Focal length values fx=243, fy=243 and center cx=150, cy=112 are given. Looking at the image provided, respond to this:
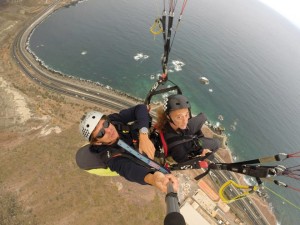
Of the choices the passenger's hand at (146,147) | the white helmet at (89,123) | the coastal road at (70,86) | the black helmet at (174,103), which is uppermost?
the black helmet at (174,103)

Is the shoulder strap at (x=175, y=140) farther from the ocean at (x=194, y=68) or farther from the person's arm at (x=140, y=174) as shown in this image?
the ocean at (x=194, y=68)

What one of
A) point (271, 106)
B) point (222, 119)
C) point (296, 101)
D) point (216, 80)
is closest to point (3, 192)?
point (222, 119)

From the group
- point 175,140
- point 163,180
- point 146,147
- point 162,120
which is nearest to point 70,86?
point 162,120

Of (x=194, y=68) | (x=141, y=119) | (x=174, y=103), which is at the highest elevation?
(x=174, y=103)

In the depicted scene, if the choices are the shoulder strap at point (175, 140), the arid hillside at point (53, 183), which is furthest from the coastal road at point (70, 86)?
the shoulder strap at point (175, 140)

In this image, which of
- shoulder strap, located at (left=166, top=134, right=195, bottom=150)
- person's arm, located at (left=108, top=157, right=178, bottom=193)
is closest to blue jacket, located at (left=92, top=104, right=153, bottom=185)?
person's arm, located at (left=108, top=157, right=178, bottom=193)

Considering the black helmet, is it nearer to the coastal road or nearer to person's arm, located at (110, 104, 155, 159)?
person's arm, located at (110, 104, 155, 159)

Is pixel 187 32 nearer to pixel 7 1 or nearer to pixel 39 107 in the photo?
pixel 7 1

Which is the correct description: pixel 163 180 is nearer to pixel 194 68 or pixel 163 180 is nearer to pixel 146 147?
pixel 146 147

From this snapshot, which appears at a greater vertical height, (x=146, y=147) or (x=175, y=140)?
(x=146, y=147)
